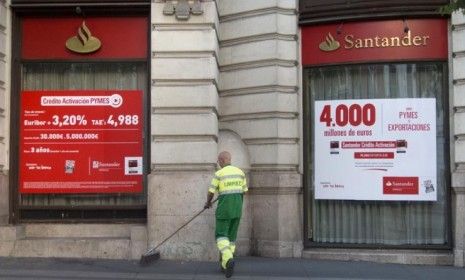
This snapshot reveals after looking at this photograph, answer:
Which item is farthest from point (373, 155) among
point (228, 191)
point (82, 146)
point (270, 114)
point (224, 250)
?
point (82, 146)

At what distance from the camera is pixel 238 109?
40.1 feet

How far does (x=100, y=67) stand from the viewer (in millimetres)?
11938

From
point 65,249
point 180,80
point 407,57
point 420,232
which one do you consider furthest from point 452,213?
point 65,249

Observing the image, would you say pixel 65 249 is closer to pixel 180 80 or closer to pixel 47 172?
pixel 47 172

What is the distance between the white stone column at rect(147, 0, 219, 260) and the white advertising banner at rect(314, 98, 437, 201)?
7.28 ft

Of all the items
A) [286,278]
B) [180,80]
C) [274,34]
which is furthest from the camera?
[274,34]

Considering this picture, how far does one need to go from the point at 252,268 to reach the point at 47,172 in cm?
413

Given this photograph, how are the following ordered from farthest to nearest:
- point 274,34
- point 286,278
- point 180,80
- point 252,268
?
point 274,34 → point 180,80 → point 252,268 → point 286,278

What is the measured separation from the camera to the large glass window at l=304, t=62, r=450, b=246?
1152 cm

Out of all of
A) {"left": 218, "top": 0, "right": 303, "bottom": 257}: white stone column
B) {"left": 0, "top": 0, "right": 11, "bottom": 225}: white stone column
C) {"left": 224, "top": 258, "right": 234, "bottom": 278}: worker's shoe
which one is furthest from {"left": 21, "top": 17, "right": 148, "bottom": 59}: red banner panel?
{"left": 224, "top": 258, "right": 234, "bottom": 278}: worker's shoe

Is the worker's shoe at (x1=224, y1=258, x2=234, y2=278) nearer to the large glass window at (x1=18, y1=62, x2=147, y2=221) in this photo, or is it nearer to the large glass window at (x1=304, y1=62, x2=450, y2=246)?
the large glass window at (x1=18, y1=62, x2=147, y2=221)

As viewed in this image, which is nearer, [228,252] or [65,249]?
[228,252]

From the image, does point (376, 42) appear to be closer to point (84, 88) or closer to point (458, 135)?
point (458, 135)

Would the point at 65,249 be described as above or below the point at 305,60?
below
